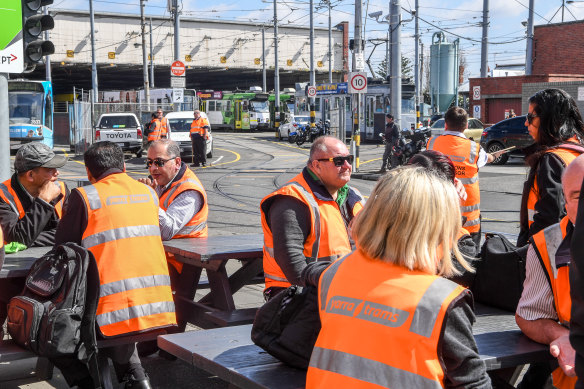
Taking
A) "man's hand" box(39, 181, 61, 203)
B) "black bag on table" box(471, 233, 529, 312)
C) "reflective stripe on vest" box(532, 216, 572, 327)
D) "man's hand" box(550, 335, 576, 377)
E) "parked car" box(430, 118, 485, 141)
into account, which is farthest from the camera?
"parked car" box(430, 118, 485, 141)

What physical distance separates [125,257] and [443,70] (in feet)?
154

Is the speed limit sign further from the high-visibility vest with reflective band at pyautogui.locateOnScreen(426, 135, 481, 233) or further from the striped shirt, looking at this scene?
the striped shirt

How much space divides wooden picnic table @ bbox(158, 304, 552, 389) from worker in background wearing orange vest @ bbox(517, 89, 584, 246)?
0.82m

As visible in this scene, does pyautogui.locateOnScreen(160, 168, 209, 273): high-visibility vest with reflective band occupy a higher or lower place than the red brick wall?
lower

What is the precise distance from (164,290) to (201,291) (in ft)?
11.7

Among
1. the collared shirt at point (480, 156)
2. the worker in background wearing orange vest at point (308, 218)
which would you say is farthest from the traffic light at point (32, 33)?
the worker in background wearing orange vest at point (308, 218)

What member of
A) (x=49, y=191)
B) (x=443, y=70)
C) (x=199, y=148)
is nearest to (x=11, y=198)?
(x=49, y=191)

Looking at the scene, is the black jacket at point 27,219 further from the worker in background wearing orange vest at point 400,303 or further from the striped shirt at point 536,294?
the striped shirt at point 536,294

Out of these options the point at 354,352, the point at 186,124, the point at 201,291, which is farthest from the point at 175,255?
the point at 186,124

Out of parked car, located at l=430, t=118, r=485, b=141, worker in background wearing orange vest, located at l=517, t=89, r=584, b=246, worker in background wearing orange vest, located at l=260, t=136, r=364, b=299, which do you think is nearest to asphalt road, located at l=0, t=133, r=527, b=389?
worker in background wearing orange vest, located at l=260, t=136, r=364, b=299

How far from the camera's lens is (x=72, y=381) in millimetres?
4340

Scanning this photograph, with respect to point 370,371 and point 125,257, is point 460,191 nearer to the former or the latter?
point 125,257

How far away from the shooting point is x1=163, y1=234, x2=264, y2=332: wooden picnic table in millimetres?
5320

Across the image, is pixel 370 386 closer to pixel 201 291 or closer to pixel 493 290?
pixel 493 290
